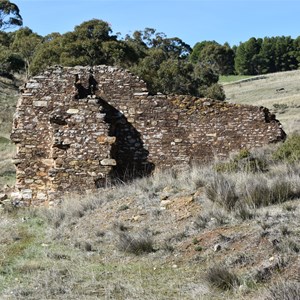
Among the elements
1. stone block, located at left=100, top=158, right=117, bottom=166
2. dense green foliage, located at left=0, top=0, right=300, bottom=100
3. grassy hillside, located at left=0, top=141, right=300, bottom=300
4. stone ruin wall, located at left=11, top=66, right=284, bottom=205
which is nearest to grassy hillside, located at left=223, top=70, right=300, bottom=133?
dense green foliage, located at left=0, top=0, right=300, bottom=100

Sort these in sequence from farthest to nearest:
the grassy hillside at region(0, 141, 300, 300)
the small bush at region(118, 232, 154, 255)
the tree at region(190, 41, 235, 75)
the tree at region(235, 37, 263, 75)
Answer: the tree at region(235, 37, 263, 75), the tree at region(190, 41, 235, 75), the small bush at region(118, 232, 154, 255), the grassy hillside at region(0, 141, 300, 300)

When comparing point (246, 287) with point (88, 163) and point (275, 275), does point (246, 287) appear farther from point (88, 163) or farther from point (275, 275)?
point (88, 163)

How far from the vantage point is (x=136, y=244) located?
759cm

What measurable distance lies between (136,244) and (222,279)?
2.05 m

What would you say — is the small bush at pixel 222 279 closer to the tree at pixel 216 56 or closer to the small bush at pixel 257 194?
the small bush at pixel 257 194

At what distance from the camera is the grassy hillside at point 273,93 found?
1485 inches

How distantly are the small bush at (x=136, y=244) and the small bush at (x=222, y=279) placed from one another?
1.71 m

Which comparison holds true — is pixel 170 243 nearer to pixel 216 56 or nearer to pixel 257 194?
pixel 257 194

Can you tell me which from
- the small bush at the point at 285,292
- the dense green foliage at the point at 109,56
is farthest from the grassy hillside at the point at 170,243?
the dense green foliage at the point at 109,56

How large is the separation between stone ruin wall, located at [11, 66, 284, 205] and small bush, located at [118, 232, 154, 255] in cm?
545

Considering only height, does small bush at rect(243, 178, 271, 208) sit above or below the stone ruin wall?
below

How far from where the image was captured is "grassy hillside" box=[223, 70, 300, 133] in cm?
3772

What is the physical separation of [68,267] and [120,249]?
90cm

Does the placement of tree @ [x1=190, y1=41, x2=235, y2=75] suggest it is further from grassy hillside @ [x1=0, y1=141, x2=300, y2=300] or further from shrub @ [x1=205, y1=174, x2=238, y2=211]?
shrub @ [x1=205, y1=174, x2=238, y2=211]
